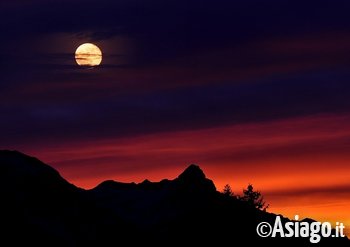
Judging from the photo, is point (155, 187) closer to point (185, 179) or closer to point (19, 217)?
point (185, 179)

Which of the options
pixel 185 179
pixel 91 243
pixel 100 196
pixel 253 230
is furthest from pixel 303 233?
pixel 91 243

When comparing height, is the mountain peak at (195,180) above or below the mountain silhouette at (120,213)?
above

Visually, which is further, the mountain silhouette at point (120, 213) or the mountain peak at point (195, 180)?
the mountain peak at point (195, 180)

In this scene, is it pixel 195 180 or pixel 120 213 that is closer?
pixel 120 213

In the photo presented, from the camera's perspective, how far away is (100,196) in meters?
152

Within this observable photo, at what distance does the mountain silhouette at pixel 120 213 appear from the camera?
104 metres

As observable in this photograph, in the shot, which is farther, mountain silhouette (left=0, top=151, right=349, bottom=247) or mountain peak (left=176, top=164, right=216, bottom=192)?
mountain peak (left=176, top=164, right=216, bottom=192)

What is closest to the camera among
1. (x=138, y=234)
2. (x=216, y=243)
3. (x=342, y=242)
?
(x=138, y=234)

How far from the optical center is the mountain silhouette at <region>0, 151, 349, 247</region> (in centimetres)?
10406

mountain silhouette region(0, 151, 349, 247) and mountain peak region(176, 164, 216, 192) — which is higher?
mountain peak region(176, 164, 216, 192)

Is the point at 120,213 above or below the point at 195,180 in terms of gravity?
below

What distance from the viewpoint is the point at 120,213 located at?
141 m

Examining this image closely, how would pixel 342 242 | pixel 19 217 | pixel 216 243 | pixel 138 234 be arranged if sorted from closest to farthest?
pixel 19 217, pixel 138 234, pixel 216 243, pixel 342 242

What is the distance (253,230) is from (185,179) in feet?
47.1
